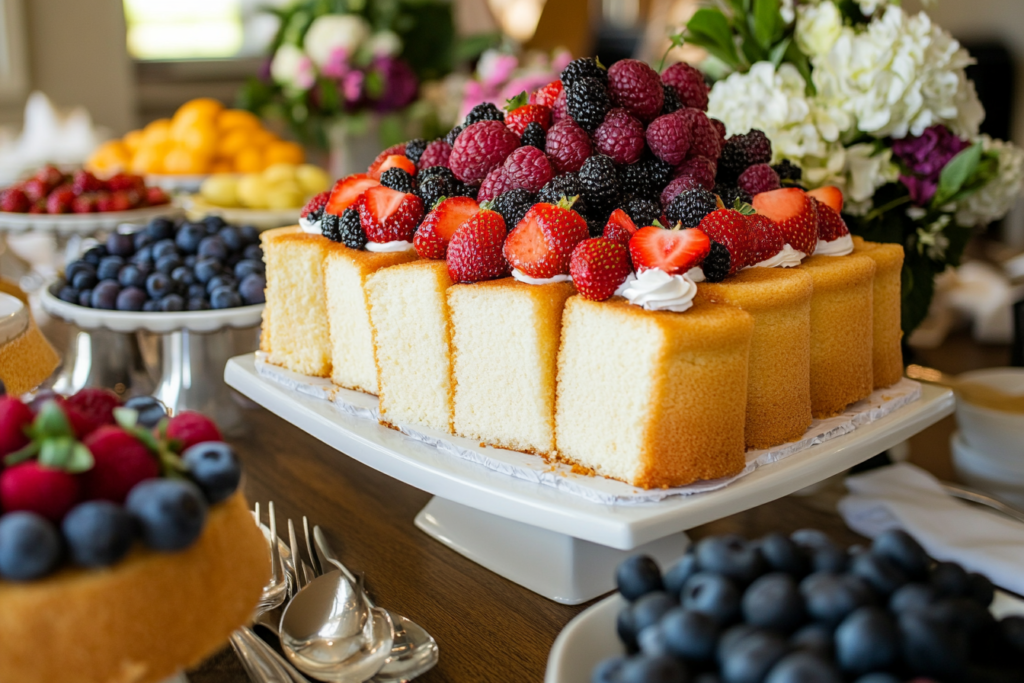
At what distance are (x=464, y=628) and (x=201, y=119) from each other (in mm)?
2330

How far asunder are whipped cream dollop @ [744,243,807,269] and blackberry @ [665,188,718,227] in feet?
0.33

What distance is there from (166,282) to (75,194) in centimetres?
72

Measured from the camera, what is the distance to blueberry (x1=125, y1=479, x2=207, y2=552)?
22.5 inches

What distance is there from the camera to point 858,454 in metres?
1.05

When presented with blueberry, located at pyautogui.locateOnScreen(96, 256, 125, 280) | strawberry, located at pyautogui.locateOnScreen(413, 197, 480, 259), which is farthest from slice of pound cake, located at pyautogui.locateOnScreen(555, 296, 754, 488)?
blueberry, located at pyautogui.locateOnScreen(96, 256, 125, 280)

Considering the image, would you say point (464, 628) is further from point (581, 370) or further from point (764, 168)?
point (764, 168)

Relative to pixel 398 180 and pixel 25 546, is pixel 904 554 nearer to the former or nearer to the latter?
pixel 25 546

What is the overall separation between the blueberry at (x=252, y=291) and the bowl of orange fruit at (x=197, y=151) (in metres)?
1.32

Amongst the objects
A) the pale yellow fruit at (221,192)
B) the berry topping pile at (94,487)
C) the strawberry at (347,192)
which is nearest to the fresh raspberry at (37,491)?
the berry topping pile at (94,487)

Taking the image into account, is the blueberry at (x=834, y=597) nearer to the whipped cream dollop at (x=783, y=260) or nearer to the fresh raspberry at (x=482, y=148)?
the whipped cream dollop at (x=783, y=260)

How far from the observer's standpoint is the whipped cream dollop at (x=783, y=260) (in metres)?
1.12

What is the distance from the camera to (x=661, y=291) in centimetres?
94

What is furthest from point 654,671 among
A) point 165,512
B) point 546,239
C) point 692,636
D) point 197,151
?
point 197,151

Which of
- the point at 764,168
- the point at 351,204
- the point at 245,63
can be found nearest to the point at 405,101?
the point at 351,204
